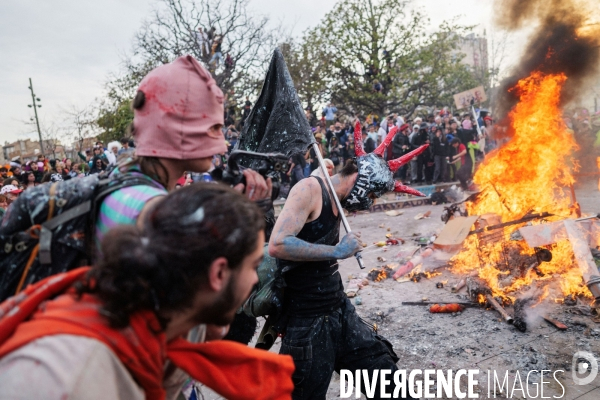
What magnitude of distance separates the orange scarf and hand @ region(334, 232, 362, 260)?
1.43 meters

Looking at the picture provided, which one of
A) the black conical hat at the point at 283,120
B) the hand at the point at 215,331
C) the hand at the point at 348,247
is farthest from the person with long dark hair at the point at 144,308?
the black conical hat at the point at 283,120

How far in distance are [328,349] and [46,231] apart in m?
1.97

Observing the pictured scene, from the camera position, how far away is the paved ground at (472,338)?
13.3 ft

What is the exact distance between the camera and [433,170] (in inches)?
638

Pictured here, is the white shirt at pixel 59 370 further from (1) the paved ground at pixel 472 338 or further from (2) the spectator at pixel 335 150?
(2) the spectator at pixel 335 150

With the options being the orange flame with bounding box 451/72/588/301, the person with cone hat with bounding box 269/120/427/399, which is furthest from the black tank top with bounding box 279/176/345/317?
the orange flame with bounding box 451/72/588/301

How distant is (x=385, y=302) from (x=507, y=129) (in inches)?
221

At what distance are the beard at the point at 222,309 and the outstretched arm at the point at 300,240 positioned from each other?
1451mm

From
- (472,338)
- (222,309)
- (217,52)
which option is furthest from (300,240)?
(217,52)

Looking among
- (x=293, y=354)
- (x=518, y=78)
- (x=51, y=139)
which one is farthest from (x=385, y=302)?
(x=51, y=139)

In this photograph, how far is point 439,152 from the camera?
15453mm

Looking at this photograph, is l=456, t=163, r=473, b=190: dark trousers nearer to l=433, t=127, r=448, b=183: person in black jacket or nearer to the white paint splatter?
l=433, t=127, r=448, b=183: person in black jacket

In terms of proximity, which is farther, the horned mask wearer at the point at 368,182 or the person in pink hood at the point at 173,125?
the horned mask wearer at the point at 368,182

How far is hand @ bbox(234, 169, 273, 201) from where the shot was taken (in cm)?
167
